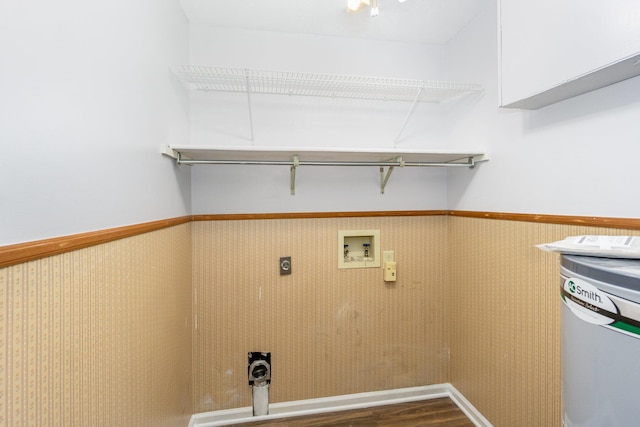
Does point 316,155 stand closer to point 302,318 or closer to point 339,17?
point 339,17

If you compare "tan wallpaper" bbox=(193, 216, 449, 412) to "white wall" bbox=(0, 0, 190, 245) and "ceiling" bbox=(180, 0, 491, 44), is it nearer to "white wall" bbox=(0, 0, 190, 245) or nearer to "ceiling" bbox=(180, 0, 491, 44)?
"white wall" bbox=(0, 0, 190, 245)

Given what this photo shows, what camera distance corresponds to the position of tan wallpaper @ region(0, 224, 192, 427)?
1.81 ft

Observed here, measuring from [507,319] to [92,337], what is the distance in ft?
5.90

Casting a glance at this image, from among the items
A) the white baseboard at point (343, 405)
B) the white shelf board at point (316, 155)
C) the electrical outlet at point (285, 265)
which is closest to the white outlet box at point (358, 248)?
the electrical outlet at point (285, 265)

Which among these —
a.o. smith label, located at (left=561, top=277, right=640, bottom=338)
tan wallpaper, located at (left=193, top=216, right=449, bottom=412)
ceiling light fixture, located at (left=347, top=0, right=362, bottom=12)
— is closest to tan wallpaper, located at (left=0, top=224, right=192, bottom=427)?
tan wallpaper, located at (left=193, top=216, right=449, bottom=412)

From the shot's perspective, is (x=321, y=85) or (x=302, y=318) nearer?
(x=321, y=85)

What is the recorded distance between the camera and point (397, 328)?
198 cm

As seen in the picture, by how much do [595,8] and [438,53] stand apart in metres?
1.21

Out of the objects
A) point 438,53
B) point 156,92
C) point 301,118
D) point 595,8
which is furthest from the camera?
point 438,53

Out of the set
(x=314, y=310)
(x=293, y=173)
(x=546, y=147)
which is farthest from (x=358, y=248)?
(x=546, y=147)

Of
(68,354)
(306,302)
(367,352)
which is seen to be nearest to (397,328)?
(367,352)

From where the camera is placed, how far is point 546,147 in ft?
4.18

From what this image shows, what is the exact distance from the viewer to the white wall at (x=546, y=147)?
998 mm

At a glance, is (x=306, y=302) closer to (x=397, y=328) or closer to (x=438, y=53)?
(x=397, y=328)
